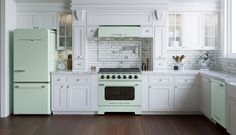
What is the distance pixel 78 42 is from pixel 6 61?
5.05ft

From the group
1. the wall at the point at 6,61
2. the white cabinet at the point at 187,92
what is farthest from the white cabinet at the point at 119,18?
the wall at the point at 6,61

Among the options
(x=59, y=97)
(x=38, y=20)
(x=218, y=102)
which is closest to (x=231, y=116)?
(x=218, y=102)

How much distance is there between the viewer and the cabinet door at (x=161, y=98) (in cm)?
603

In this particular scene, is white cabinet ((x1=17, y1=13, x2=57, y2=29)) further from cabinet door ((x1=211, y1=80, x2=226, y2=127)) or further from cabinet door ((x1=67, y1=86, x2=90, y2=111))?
cabinet door ((x1=211, y1=80, x2=226, y2=127))

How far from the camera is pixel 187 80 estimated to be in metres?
6.03

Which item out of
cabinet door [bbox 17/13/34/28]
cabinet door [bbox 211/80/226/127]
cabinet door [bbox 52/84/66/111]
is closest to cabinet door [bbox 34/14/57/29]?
cabinet door [bbox 17/13/34/28]

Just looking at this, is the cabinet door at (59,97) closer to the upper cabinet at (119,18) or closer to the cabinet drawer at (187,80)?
the upper cabinet at (119,18)

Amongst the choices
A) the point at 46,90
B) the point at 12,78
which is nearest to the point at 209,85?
the point at 46,90

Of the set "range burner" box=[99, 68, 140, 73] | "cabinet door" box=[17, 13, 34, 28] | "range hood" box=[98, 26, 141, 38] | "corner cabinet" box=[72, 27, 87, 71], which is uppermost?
"cabinet door" box=[17, 13, 34, 28]

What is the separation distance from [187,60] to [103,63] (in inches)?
77.6

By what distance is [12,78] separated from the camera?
6102mm

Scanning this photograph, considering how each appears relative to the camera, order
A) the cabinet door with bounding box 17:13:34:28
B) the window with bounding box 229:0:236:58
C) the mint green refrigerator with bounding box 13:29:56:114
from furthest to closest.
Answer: the cabinet door with bounding box 17:13:34:28, the mint green refrigerator with bounding box 13:29:56:114, the window with bounding box 229:0:236:58

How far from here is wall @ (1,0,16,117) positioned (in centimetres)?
580

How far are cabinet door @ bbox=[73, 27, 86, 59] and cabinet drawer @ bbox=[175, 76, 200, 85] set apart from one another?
212 cm
